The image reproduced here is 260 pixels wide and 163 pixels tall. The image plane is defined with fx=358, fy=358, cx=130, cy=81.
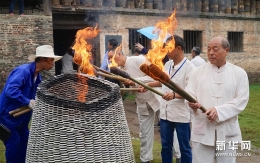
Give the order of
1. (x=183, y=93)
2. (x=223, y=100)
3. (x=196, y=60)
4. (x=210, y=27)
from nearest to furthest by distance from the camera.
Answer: (x=183, y=93), (x=223, y=100), (x=196, y=60), (x=210, y=27)

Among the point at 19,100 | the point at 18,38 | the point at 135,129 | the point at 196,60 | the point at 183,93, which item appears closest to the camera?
the point at 183,93

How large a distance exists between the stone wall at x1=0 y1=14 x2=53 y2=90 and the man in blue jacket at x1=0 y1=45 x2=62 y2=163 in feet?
23.7

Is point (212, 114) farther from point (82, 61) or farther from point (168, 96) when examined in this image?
point (82, 61)

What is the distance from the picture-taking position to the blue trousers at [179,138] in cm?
470

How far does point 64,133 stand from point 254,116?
7.95 m

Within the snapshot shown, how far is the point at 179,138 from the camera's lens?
4.73m

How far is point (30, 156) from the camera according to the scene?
321 centimetres

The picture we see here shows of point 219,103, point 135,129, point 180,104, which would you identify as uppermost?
point 219,103

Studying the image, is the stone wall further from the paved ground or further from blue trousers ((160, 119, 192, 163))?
blue trousers ((160, 119, 192, 163))

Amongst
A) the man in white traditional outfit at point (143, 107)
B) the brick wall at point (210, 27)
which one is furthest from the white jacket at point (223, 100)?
the brick wall at point (210, 27)

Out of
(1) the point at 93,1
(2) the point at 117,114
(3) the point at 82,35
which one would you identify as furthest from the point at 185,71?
(1) the point at 93,1

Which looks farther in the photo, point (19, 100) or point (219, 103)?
point (19, 100)

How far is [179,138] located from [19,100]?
2.09m

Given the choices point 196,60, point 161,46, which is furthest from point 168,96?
point 196,60
